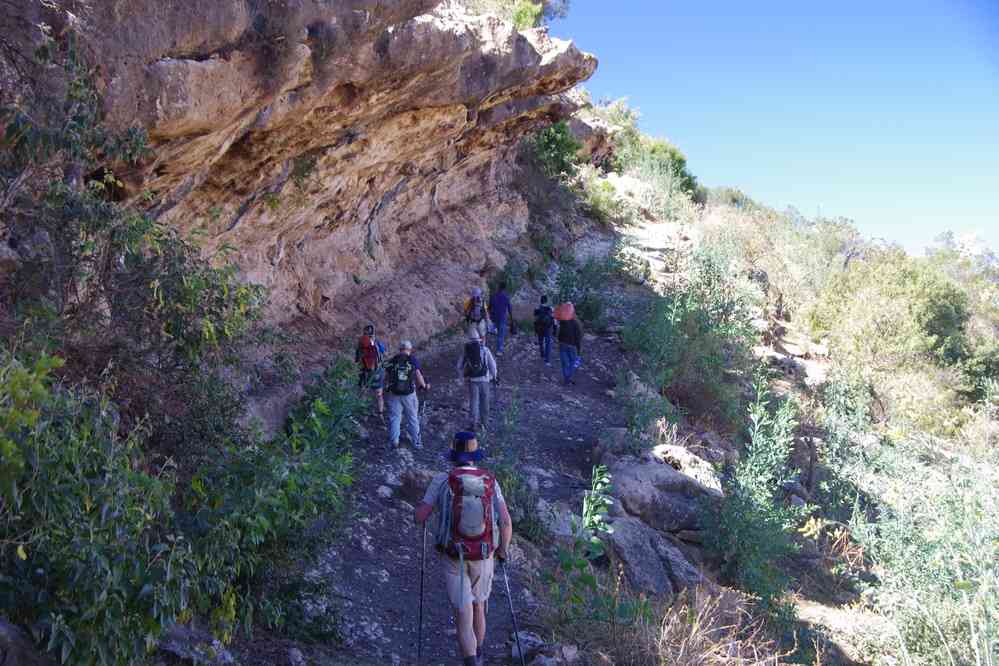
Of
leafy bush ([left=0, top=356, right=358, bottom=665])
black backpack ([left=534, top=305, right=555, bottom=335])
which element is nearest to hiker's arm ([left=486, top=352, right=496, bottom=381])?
black backpack ([left=534, top=305, right=555, bottom=335])

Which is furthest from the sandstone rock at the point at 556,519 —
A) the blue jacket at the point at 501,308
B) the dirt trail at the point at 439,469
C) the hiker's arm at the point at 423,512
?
the blue jacket at the point at 501,308

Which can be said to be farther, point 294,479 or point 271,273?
point 271,273

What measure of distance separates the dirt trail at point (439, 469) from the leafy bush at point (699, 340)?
3.02 ft

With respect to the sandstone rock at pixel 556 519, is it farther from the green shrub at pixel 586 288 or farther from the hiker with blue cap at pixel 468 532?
the green shrub at pixel 586 288

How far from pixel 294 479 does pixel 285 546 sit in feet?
2.98

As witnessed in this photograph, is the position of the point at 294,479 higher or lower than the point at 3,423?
lower

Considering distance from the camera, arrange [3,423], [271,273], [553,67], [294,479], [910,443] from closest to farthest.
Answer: [3,423] → [294,479] → [910,443] → [271,273] → [553,67]

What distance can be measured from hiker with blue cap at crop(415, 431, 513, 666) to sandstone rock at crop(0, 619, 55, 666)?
7.66ft

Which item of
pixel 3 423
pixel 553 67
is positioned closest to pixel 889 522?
pixel 3 423

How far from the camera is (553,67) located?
12.9m

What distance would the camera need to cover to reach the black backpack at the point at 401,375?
8.85 m

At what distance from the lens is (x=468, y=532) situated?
489cm

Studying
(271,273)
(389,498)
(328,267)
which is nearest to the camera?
(389,498)

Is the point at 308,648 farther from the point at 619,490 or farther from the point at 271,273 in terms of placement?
the point at 271,273
